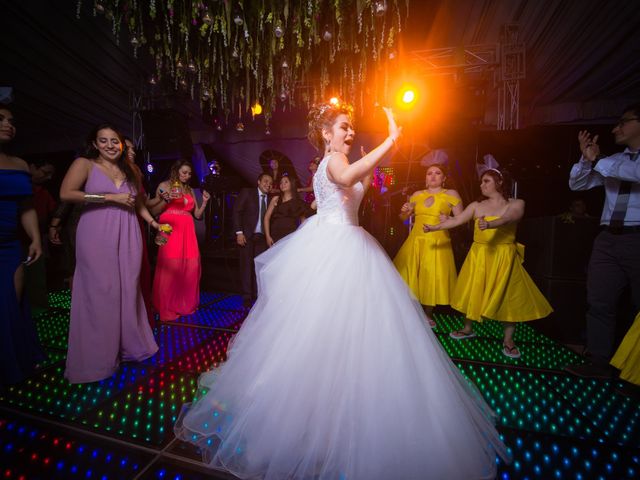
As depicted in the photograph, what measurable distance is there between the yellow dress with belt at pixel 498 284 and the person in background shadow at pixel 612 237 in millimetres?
436

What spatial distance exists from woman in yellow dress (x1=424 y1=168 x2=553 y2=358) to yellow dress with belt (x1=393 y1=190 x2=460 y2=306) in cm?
23

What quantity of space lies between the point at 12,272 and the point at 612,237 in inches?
184

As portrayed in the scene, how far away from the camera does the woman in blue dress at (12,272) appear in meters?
2.18

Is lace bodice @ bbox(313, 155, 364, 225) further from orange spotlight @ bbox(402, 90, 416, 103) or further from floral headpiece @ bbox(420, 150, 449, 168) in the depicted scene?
orange spotlight @ bbox(402, 90, 416, 103)

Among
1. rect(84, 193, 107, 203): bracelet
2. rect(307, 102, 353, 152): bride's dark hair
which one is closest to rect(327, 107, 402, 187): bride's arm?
rect(307, 102, 353, 152): bride's dark hair

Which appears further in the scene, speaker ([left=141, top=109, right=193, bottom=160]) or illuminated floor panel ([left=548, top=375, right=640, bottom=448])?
speaker ([left=141, top=109, right=193, bottom=160])

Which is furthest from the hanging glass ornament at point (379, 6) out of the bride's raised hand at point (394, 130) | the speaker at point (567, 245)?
the speaker at point (567, 245)

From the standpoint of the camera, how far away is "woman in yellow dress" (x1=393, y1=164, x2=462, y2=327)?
3.52 meters

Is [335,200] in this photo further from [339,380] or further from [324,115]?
[339,380]

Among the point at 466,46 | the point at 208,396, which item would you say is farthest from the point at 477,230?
the point at 466,46

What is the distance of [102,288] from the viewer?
7.81 feet

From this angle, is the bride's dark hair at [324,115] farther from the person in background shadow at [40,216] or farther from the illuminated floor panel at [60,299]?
the illuminated floor panel at [60,299]

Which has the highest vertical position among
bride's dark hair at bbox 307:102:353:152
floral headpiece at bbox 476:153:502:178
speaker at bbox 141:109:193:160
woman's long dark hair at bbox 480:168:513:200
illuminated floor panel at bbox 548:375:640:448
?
speaker at bbox 141:109:193:160

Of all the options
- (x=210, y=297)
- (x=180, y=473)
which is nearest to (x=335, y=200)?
(x=180, y=473)
